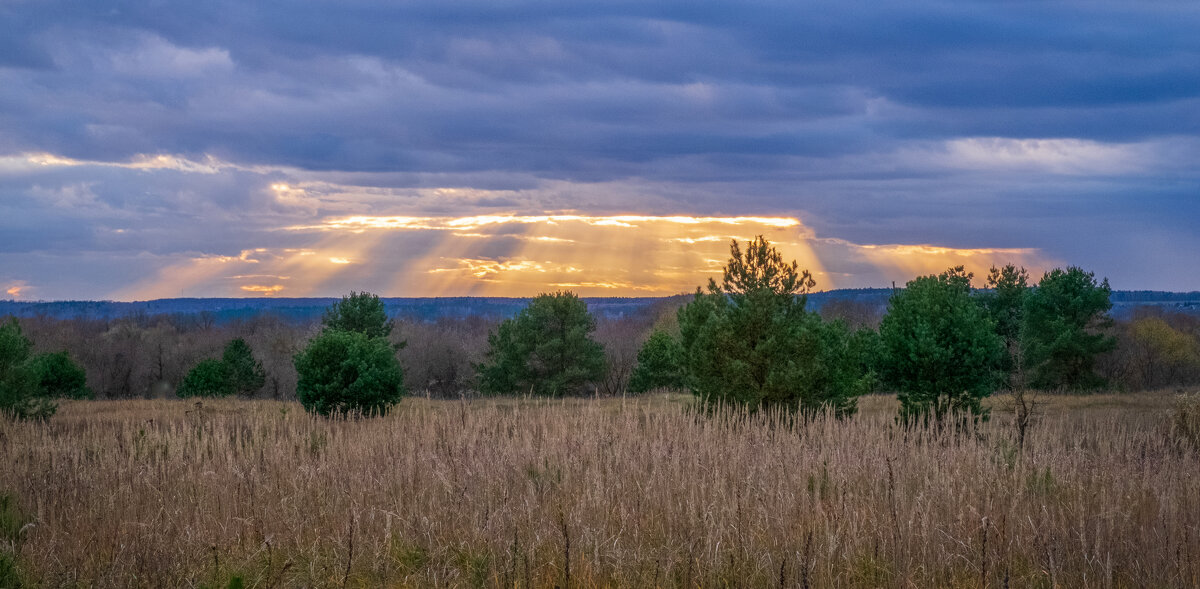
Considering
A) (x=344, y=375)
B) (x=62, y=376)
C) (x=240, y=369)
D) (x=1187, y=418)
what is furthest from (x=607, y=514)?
(x=62, y=376)

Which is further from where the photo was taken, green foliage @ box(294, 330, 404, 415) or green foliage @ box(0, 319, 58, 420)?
green foliage @ box(0, 319, 58, 420)

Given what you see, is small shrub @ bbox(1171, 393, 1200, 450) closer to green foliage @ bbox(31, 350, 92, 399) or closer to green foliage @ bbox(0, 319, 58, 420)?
green foliage @ bbox(0, 319, 58, 420)

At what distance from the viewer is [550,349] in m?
43.5

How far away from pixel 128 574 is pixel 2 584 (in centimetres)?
74

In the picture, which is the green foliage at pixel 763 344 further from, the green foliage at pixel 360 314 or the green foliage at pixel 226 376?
the green foliage at pixel 226 376

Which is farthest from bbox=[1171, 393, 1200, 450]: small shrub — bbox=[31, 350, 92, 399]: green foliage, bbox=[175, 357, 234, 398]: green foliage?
bbox=[31, 350, 92, 399]: green foliage

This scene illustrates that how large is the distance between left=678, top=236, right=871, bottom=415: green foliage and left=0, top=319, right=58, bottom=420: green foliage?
1892 cm

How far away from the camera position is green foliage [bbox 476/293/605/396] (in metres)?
43.6

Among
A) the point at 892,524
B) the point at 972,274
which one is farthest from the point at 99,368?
the point at 892,524

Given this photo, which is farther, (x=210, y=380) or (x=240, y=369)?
(x=240, y=369)

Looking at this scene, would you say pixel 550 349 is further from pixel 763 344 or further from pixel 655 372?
pixel 763 344

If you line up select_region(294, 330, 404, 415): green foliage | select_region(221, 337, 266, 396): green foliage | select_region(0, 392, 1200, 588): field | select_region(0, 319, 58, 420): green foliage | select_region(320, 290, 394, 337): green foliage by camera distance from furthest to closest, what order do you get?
select_region(221, 337, 266, 396): green foliage < select_region(320, 290, 394, 337): green foliage < select_region(0, 319, 58, 420): green foliage < select_region(294, 330, 404, 415): green foliage < select_region(0, 392, 1200, 588): field

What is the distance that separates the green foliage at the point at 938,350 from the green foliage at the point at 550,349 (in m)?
28.6

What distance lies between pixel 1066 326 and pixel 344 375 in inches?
1467
